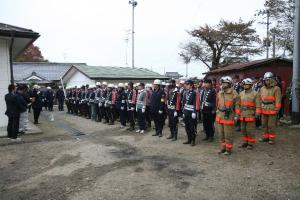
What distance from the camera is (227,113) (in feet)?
28.2

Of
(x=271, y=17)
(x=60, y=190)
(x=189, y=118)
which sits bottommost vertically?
(x=60, y=190)

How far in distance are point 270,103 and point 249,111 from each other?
865mm

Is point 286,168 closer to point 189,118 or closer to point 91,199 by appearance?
point 189,118

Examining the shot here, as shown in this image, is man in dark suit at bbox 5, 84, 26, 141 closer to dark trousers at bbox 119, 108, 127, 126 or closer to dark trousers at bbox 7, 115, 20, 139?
dark trousers at bbox 7, 115, 20, 139

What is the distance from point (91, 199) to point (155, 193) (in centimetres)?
114

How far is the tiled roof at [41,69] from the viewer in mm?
44844

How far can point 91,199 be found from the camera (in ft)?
19.0

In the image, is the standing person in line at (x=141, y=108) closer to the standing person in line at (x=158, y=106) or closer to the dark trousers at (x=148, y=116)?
the dark trousers at (x=148, y=116)

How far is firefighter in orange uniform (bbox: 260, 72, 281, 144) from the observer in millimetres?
9492

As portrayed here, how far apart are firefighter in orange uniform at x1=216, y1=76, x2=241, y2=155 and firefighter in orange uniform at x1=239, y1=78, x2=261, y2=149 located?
310 mm

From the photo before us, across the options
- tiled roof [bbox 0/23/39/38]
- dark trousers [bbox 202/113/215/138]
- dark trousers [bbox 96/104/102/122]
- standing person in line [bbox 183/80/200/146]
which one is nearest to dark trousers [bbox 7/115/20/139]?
tiled roof [bbox 0/23/39/38]

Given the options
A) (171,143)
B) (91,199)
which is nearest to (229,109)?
(171,143)

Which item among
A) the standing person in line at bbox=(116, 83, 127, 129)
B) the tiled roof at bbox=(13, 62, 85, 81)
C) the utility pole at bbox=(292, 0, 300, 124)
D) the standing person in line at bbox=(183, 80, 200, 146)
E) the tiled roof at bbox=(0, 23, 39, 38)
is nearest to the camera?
the standing person in line at bbox=(183, 80, 200, 146)

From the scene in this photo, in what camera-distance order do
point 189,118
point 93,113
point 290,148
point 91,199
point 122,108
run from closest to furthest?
point 91,199 < point 290,148 < point 189,118 < point 122,108 < point 93,113
